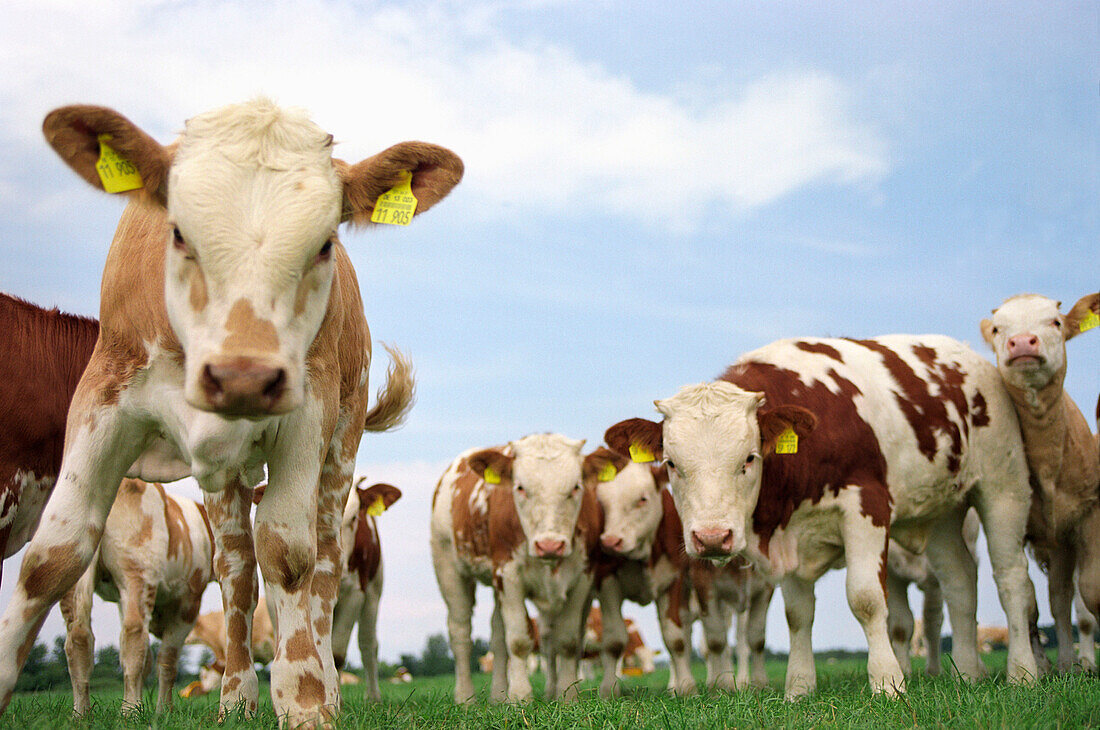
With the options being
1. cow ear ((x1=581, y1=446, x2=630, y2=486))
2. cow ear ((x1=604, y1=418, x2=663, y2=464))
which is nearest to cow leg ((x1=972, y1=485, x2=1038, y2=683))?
cow ear ((x1=604, y1=418, x2=663, y2=464))

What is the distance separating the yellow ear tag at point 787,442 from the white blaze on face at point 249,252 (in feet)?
12.1

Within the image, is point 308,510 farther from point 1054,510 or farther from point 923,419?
point 1054,510

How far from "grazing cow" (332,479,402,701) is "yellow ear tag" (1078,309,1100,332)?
6.64 m

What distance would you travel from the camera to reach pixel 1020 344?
25.4ft

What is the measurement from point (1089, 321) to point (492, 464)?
521cm

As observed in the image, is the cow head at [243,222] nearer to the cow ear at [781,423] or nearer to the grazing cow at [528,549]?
the cow ear at [781,423]

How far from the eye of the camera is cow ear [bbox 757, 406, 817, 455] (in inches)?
260

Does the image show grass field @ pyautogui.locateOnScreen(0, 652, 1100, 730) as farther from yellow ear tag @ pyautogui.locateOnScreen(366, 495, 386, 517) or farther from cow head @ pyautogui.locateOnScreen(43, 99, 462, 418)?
yellow ear tag @ pyautogui.locateOnScreen(366, 495, 386, 517)

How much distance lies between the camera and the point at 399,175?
425 cm

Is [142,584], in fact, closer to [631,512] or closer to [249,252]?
[631,512]

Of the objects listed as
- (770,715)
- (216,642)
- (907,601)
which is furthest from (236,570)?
(216,642)

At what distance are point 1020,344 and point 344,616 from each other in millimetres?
6583

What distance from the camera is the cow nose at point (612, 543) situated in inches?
362

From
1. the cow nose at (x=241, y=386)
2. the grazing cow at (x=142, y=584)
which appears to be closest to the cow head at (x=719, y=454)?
the cow nose at (x=241, y=386)
